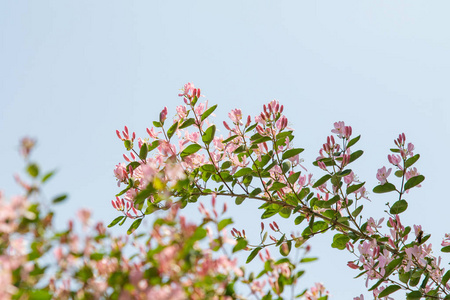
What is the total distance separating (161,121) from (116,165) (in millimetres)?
405

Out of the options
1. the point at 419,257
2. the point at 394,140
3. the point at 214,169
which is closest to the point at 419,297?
the point at 419,257

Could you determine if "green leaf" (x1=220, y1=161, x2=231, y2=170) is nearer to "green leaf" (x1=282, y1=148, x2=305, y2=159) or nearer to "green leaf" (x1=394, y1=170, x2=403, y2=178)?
"green leaf" (x1=282, y1=148, x2=305, y2=159)

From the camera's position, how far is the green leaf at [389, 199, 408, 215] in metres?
2.49

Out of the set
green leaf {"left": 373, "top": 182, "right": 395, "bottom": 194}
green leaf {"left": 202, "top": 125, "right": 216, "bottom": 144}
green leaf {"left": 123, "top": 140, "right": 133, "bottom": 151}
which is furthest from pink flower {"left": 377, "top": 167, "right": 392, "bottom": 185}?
green leaf {"left": 123, "top": 140, "right": 133, "bottom": 151}

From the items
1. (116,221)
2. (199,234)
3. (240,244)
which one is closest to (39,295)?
(199,234)

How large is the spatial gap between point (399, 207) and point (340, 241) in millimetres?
399

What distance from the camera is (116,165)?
2.68 meters

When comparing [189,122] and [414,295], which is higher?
[189,122]

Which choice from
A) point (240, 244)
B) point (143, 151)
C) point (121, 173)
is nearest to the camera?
point (240, 244)

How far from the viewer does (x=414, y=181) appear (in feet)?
8.11

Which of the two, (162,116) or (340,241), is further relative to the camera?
(340,241)

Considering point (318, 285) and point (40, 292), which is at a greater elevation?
point (318, 285)

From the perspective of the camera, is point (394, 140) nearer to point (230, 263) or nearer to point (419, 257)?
point (419, 257)

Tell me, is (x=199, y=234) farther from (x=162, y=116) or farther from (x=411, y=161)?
(x=411, y=161)
